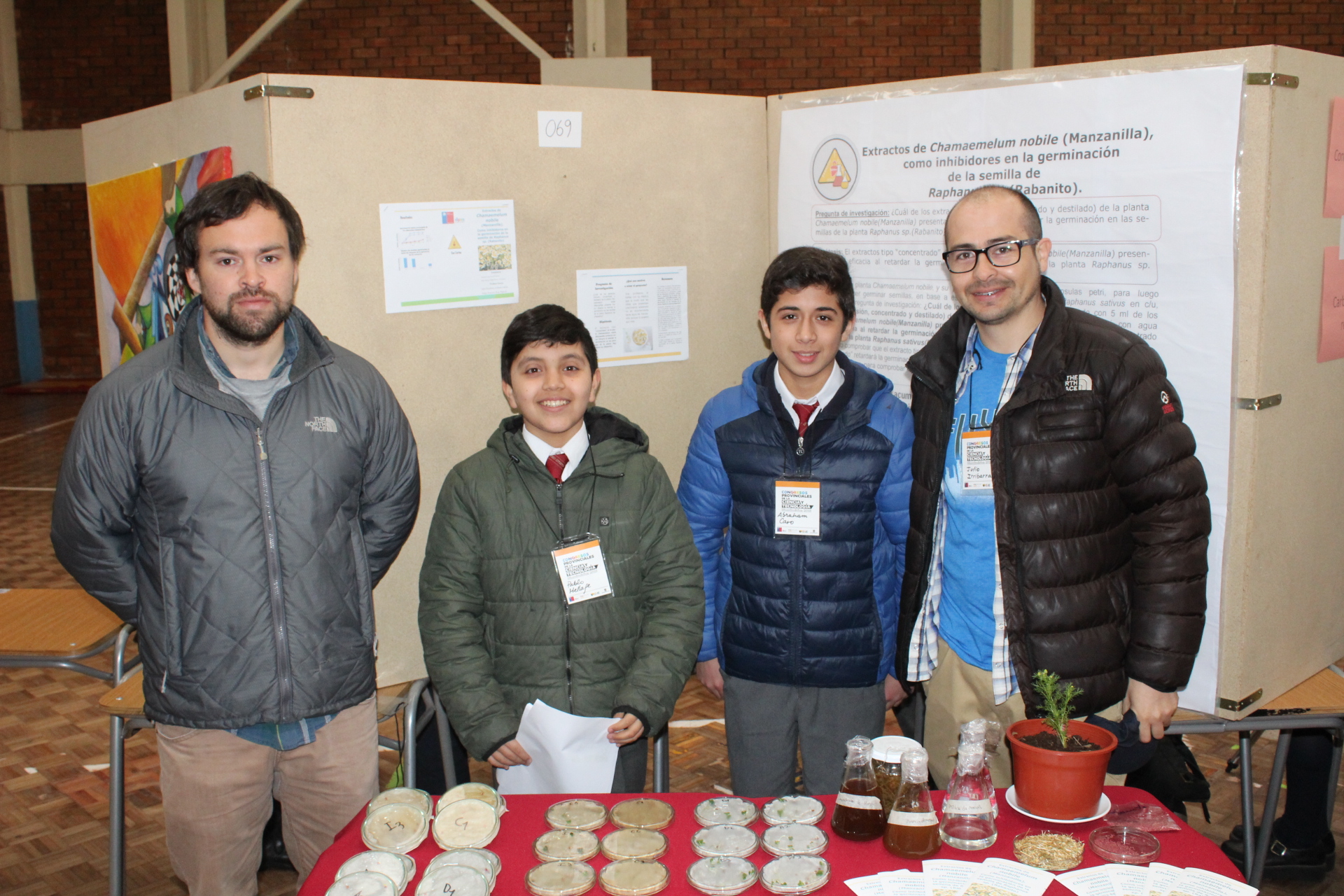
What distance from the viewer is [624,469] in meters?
2.10

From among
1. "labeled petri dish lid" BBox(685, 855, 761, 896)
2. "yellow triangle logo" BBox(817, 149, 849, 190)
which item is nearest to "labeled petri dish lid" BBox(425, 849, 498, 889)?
"labeled petri dish lid" BBox(685, 855, 761, 896)

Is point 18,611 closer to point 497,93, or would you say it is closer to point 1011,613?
point 497,93

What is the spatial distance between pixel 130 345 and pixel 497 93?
1.37 metres

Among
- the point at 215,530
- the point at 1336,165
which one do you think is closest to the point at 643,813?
the point at 215,530

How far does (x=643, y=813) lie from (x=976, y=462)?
942mm

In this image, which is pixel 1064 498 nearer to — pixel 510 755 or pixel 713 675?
pixel 713 675

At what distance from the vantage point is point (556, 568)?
2.03 meters

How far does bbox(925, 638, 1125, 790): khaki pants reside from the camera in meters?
2.00

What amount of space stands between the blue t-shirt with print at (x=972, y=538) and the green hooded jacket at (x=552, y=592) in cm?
52

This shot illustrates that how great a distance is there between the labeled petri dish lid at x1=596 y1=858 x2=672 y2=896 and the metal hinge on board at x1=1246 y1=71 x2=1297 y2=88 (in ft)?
6.04

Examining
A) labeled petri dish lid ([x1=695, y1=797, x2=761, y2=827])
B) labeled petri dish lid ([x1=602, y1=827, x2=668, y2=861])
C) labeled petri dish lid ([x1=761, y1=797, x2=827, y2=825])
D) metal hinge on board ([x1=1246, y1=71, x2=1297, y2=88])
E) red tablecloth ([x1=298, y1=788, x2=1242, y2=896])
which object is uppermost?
metal hinge on board ([x1=1246, y1=71, x2=1297, y2=88])

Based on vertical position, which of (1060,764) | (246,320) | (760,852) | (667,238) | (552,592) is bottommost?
(760,852)

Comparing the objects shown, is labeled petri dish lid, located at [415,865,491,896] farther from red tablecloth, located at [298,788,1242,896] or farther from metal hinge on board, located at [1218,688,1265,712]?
metal hinge on board, located at [1218,688,1265,712]

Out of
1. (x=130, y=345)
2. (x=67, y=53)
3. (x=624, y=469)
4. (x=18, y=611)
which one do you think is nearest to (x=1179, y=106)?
(x=624, y=469)
